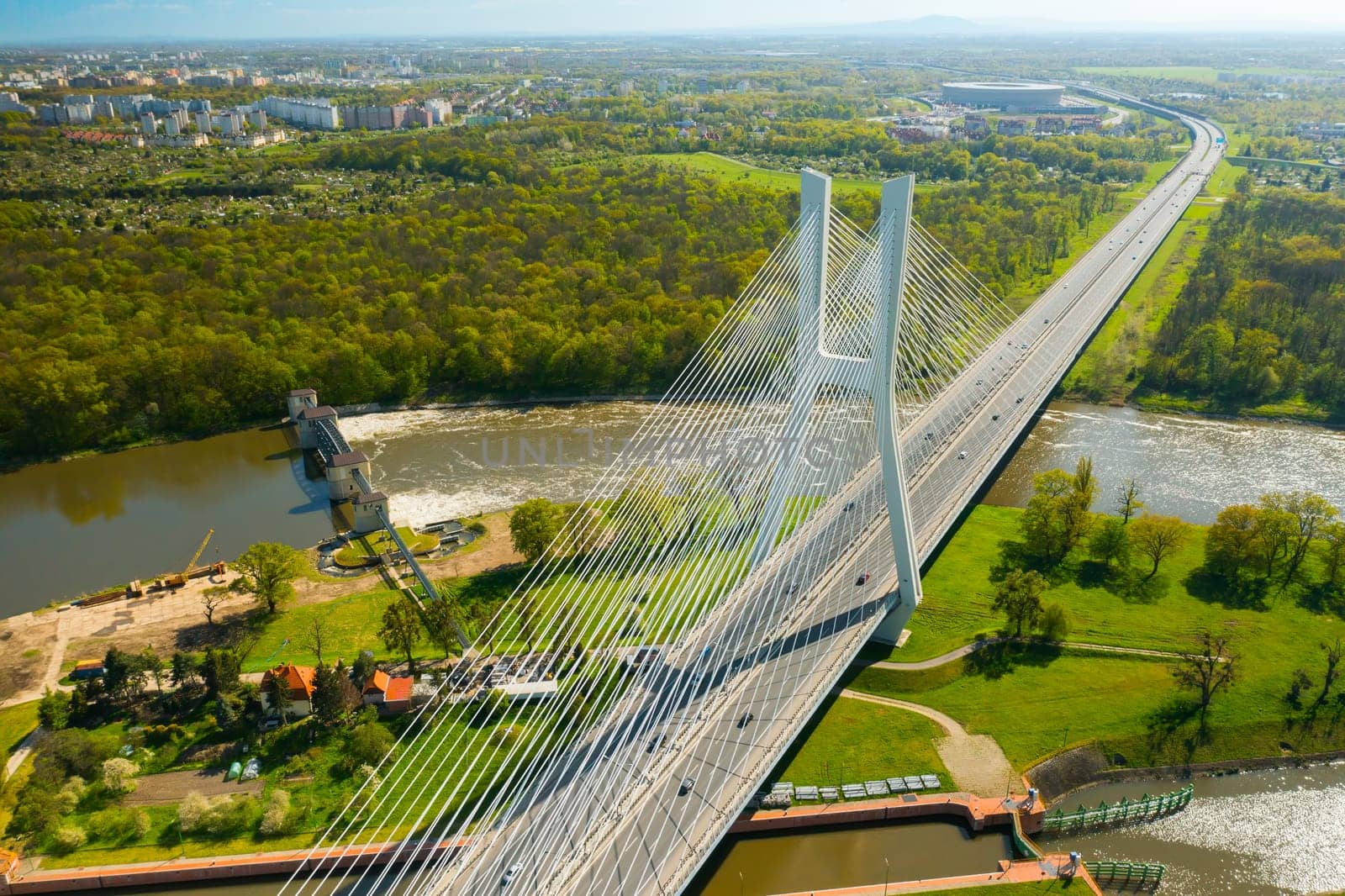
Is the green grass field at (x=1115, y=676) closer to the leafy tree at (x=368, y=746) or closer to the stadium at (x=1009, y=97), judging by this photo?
the leafy tree at (x=368, y=746)

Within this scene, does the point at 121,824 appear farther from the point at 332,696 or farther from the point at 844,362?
the point at 844,362

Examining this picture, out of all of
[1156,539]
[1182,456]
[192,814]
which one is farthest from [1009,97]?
[192,814]

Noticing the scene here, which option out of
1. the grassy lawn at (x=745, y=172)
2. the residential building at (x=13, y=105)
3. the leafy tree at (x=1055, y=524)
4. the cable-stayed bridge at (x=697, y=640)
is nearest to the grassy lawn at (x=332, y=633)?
the cable-stayed bridge at (x=697, y=640)

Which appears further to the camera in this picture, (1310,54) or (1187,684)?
(1310,54)

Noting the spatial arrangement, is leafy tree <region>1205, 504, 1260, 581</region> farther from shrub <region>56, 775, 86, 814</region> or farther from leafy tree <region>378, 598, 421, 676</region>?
shrub <region>56, 775, 86, 814</region>

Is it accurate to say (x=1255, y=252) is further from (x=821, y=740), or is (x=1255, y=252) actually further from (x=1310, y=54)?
(x=1310, y=54)

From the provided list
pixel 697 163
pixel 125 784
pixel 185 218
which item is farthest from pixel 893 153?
pixel 125 784
